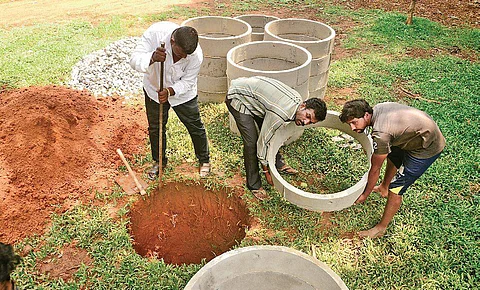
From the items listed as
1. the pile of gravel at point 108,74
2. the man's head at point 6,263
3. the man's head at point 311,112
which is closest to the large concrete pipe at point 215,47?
the pile of gravel at point 108,74

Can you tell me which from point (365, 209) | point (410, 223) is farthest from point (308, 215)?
point (410, 223)

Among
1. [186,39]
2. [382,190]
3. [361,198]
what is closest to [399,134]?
[361,198]

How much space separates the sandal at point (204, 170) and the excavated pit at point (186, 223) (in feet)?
0.53

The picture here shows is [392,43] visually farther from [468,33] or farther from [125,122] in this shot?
[125,122]

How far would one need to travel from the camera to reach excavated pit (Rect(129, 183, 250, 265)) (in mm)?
4172

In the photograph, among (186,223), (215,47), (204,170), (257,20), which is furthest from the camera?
(257,20)

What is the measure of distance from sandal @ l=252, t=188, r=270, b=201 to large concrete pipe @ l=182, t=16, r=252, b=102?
225 cm

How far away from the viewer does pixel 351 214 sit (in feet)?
14.1

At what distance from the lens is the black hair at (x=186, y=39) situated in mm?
3730

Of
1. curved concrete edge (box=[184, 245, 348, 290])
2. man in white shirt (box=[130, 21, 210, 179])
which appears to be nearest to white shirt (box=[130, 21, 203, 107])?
Result: man in white shirt (box=[130, 21, 210, 179])

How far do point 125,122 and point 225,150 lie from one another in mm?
1623

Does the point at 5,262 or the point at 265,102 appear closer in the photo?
the point at 5,262

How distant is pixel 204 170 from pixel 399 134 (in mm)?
2340

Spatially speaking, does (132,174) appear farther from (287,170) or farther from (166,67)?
A: (287,170)
